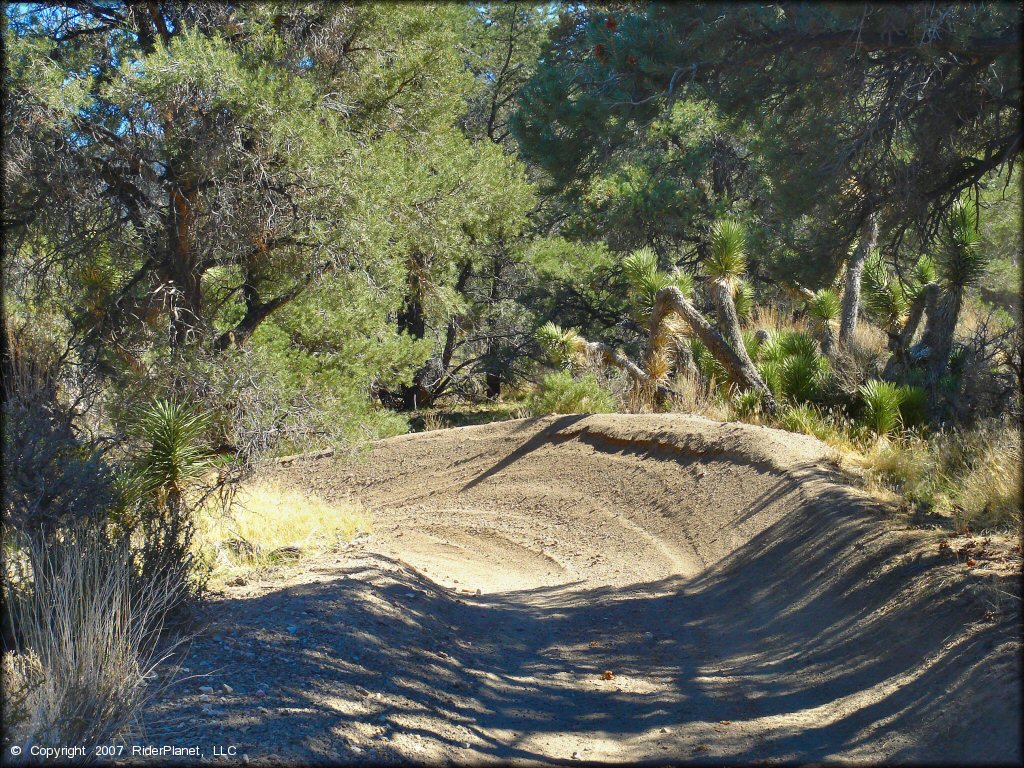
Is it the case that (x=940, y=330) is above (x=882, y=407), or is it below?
above

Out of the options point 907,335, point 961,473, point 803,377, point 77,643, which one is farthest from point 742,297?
point 77,643

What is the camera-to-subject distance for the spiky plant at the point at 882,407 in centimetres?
1112

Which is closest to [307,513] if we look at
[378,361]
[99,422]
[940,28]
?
[99,422]

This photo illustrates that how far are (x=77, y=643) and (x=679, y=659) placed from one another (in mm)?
4849

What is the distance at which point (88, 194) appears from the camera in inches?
400

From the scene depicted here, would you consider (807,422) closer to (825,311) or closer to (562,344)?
(825,311)

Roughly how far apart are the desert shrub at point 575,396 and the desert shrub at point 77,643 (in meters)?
11.7

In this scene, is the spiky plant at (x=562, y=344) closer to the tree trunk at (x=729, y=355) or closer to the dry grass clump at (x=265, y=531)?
the tree trunk at (x=729, y=355)

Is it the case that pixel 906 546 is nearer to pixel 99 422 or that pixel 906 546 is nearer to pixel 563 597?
pixel 563 597

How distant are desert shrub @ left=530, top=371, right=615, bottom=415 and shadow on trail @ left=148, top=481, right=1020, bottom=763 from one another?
776 centimetres

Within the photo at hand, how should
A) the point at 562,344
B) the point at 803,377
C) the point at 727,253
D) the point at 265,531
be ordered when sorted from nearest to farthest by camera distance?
the point at 265,531 → the point at 803,377 → the point at 727,253 → the point at 562,344

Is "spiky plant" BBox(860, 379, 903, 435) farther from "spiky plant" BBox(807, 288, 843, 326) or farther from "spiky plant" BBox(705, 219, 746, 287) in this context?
"spiky plant" BBox(807, 288, 843, 326)

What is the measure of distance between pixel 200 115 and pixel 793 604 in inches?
355

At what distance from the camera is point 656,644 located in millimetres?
7746
